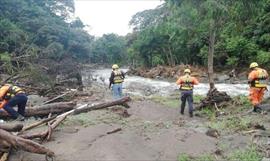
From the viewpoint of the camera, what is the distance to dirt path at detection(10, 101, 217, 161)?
7.93m

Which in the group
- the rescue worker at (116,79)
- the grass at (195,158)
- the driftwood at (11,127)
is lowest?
the grass at (195,158)

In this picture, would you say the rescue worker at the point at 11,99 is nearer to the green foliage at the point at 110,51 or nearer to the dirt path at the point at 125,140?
the dirt path at the point at 125,140

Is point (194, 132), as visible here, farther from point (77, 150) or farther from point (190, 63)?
point (190, 63)

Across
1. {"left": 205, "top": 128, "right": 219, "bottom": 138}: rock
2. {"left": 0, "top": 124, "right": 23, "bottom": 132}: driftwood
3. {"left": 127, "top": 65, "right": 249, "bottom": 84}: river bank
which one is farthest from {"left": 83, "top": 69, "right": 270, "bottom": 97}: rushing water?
{"left": 0, "top": 124, "right": 23, "bottom": 132}: driftwood

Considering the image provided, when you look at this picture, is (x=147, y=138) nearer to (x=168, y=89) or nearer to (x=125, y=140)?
(x=125, y=140)

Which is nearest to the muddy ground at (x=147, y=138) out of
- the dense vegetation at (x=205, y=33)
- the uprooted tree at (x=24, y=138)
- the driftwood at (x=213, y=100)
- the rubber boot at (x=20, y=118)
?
the uprooted tree at (x=24, y=138)

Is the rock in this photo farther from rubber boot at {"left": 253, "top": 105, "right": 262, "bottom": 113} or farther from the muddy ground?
rubber boot at {"left": 253, "top": 105, "right": 262, "bottom": 113}

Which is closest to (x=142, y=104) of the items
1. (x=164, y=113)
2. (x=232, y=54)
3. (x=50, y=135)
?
(x=164, y=113)

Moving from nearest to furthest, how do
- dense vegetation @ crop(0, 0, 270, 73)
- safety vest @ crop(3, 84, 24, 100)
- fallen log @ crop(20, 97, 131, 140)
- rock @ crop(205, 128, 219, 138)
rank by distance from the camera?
fallen log @ crop(20, 97, 131, 140) → rock @ crop(205, 128, 219, 138) → safety vest @ crop(3, 84, 24, 100) → dense vegetation @ crop(0, 0, 270, 73)

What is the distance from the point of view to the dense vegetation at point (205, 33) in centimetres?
1605

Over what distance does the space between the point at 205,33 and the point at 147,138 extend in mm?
9611

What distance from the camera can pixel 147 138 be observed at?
937cm

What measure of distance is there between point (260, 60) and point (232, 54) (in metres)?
5.85

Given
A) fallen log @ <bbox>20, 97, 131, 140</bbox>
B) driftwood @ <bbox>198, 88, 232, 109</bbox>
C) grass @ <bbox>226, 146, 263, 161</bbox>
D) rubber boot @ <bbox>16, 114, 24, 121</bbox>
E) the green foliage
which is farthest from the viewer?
the green foliage
